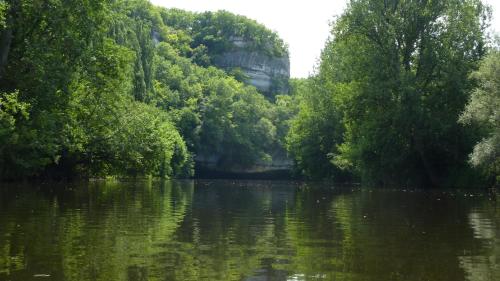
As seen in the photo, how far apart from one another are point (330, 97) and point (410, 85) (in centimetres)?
1996

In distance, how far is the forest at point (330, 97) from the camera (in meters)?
37.1

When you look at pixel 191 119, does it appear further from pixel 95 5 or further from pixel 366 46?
pixel 95 5

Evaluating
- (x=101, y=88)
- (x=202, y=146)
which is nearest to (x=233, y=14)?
(x=202, y=146)

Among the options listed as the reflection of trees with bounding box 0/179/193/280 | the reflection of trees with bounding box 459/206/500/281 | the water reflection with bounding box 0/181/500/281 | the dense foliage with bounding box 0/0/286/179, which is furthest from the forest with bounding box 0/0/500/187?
the reflection of trees with bounding box 459/206/500/281

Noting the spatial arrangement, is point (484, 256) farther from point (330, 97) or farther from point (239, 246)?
point (330, 97)

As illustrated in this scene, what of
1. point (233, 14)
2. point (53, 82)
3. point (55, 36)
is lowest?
point (53, 82)

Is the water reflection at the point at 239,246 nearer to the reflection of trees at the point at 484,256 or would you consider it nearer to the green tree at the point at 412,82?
the reflection of trees at the point at 484,256

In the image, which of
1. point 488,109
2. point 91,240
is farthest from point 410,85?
point 91,240

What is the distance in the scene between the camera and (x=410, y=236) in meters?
14.3

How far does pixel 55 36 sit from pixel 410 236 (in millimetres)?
28972

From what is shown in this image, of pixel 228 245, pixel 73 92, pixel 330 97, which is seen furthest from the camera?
pixel 330 97

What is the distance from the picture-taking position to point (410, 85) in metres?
50.1

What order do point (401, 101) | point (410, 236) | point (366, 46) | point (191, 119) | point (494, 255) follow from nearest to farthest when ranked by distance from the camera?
1. point (494, 255)
2. point (410, 236)
3. point (401, 101)
4. point (366, 46)
5. point (191, 119)

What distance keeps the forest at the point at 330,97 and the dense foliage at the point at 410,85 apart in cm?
11
